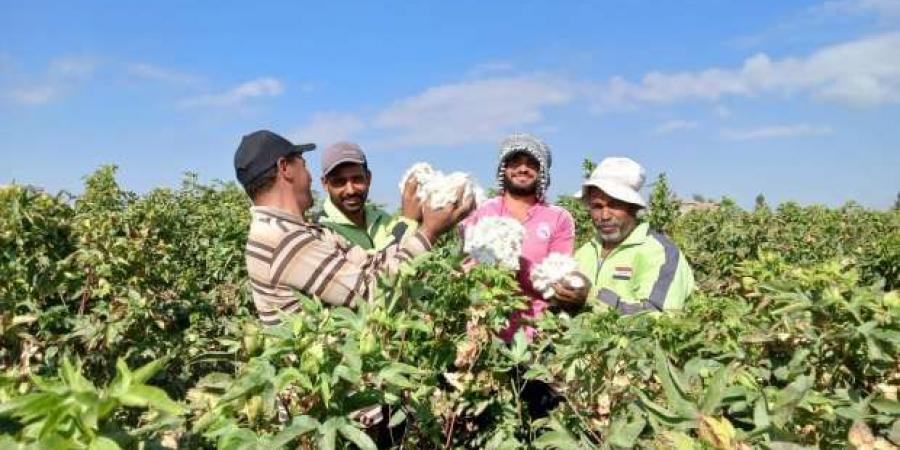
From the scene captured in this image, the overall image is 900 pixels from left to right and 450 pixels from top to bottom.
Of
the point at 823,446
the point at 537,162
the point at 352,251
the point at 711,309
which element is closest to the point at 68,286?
the point at 352,251

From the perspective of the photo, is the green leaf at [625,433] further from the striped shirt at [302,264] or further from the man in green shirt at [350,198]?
the man in green shirt at [350,198]

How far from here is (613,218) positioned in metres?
3.22

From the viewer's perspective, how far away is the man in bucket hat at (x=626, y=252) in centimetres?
297

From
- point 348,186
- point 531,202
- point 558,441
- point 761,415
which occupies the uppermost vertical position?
point 348,186

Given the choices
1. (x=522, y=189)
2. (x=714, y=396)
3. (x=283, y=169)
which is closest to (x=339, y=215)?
(x=522, y=189)

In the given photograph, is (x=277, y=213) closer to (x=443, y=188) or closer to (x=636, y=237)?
(x=443, y=188)

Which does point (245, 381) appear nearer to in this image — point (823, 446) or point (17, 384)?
point (17, 384)

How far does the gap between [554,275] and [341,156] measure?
1.01 meters

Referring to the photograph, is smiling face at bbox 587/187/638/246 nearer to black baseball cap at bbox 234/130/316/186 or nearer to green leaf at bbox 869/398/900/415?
black baseball cap at bbox 234/130/316/186

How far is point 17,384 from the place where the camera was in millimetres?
1293

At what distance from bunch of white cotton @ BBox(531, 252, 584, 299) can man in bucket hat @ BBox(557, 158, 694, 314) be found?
1.06 feet

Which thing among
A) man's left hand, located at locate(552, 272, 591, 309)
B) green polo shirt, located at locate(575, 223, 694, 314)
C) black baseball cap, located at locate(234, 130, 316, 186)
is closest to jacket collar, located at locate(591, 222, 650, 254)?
green polo shirt, located at locate(575, 223, 694, 314)

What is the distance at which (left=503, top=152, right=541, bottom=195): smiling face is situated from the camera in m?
3.16

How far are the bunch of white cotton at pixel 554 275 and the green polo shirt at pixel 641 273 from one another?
19 centimetres
